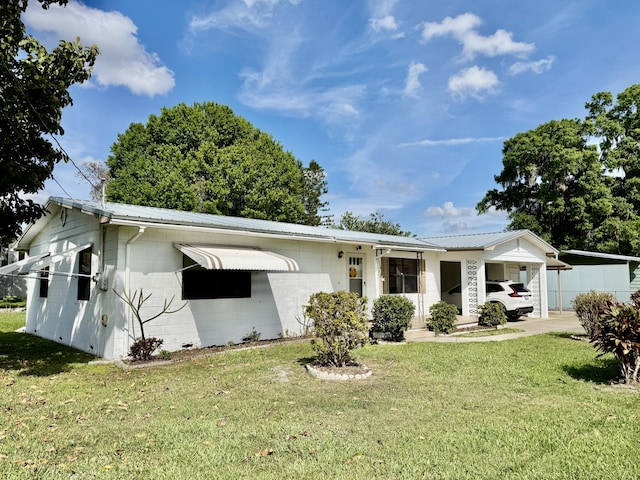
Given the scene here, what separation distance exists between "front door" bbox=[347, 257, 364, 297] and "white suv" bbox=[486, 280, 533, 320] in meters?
7.15

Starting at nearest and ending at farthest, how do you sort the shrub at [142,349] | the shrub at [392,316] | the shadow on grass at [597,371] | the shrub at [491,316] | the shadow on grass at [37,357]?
the shadow on grass at [597,371]
the shadow on grass at [37,357]
the shrub at [142,349]
the shrub at [392,316]
the shrub at [491,316]

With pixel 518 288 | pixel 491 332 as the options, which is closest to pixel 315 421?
pixel 491 332

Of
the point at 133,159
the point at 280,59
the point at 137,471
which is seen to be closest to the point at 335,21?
the point at 280,59

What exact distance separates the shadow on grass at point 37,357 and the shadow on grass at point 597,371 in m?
11.1

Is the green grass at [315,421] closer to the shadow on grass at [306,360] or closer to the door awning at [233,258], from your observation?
the shadow on grass at [306,360]

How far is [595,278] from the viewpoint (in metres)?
24.7

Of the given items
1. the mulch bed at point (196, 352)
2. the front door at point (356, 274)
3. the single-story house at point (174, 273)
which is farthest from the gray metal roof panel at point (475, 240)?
Answer: the mulch bed at point (196, 352)

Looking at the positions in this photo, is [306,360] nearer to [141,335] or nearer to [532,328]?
[141,335]

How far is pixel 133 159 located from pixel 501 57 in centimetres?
2495

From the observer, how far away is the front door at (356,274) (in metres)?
15.9

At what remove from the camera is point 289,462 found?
173 inches

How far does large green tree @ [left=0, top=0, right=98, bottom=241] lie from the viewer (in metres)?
8.34

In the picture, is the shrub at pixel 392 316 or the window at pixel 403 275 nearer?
the shrub at pixel 392 316

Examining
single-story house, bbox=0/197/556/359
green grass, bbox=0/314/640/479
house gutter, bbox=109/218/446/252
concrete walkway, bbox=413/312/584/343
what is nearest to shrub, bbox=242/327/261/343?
single-story house, bbox=0/197/556/359
